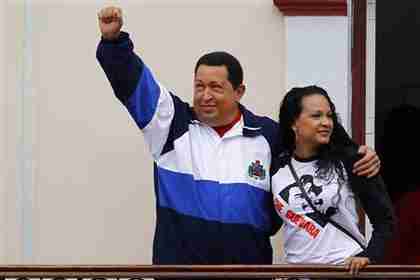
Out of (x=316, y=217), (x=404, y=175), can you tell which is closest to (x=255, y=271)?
(x=316, y=217)

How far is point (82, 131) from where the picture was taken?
7469 millimetres

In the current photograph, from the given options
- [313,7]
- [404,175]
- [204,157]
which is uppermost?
[313,7]

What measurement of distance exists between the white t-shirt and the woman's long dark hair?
3 cm

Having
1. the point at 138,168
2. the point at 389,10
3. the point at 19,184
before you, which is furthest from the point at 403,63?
the point at 19,184

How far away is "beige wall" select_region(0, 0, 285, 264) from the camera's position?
24.5 feet

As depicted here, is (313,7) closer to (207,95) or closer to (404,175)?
(207,95)

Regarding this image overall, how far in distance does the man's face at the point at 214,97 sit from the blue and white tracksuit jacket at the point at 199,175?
7cm

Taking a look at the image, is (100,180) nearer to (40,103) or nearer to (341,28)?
(40,103)

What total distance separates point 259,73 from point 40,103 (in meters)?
1.26

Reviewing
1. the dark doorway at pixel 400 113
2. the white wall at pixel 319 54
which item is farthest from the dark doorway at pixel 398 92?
the white wall at pixel 319 54

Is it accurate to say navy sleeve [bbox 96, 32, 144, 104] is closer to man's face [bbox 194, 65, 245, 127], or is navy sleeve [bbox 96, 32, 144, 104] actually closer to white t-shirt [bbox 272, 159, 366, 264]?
man's face [bbox 194, 65, 245, 127]

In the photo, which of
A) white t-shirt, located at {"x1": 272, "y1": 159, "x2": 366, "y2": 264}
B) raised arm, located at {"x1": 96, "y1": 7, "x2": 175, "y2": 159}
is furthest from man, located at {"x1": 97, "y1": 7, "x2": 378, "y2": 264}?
white t-shirt, located at {"x1": 272, "y1": 159, "x2": 366, "y2": 264}

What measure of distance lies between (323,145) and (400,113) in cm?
204

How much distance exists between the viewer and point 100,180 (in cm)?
747
